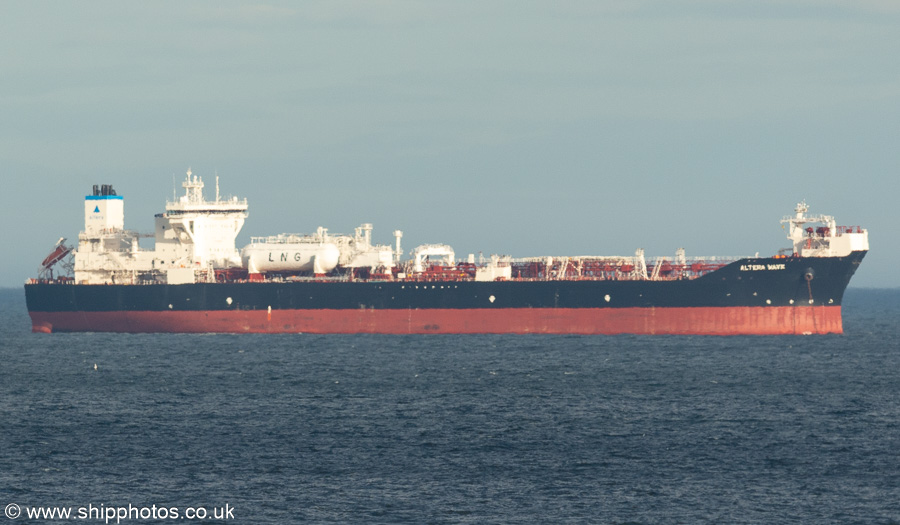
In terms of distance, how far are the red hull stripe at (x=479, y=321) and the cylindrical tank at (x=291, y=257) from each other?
9.52 ft

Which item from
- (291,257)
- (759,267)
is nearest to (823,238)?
(759,267)

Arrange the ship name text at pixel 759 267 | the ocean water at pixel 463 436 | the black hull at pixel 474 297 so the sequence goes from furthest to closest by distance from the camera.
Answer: the black hull at pixel 474 297, the ship name text at pixel 759 267, the ocean water at pixel 463 436

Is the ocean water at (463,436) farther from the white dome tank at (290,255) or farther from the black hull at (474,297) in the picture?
the white dome tank at (290,255)

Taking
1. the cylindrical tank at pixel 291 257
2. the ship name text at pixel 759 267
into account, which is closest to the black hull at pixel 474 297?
the ship name text at pixel 759 267

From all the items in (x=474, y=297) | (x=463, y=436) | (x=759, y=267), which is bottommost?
(x=463, y=436)

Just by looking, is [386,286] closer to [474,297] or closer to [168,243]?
[474,297]

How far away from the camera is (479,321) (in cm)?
6344

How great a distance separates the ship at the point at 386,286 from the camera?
191 feet

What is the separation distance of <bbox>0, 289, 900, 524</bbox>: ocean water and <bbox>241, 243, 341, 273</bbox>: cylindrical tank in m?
9.78

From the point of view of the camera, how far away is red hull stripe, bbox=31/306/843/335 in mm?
58500

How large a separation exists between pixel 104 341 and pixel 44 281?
9.35 metres

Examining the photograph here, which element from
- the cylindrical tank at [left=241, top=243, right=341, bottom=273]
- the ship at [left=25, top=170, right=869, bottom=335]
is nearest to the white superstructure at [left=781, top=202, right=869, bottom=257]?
the ship at [left=25, top=170, right=869, bottom=335]

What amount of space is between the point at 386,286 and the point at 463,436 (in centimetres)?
3046

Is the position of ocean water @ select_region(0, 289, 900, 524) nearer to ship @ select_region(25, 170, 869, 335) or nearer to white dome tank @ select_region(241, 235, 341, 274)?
ship @ select_region(25, 170, 869, 335)
